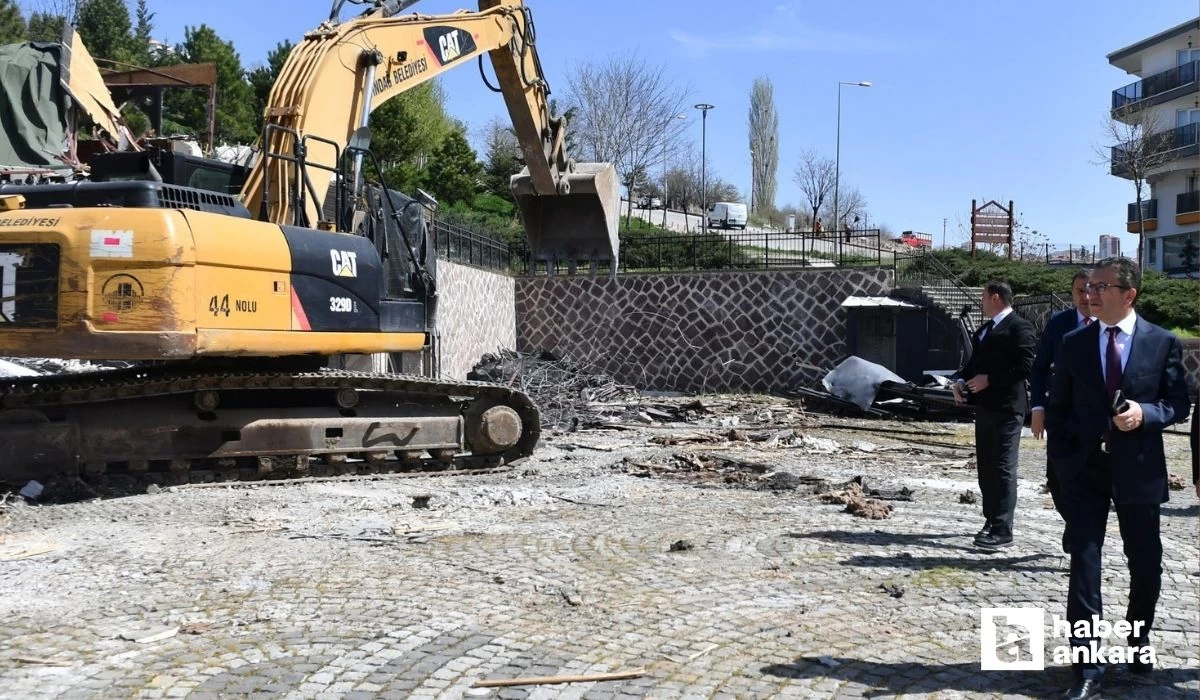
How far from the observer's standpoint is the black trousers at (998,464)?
6.62 m

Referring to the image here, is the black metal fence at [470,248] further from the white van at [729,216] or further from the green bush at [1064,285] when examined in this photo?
the white van at [729,216]

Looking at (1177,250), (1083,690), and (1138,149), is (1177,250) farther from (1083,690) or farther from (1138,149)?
(1083,690)

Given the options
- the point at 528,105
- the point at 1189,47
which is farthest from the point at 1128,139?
the point at 528,105

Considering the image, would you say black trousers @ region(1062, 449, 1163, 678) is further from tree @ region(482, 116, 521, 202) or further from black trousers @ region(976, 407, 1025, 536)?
tree @ region(482, 116, 521, 202)

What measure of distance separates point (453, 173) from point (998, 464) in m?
31.6

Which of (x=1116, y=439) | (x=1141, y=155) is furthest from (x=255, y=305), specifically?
(x=1141, y=155)

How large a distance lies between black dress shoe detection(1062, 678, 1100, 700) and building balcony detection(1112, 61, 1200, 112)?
132ft

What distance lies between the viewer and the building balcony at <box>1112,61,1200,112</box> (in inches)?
1617

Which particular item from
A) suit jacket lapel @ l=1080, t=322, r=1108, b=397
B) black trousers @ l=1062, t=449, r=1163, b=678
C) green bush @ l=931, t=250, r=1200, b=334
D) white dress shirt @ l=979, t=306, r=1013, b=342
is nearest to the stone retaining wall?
green bush @ l=931, t=250, r=1200, b=334

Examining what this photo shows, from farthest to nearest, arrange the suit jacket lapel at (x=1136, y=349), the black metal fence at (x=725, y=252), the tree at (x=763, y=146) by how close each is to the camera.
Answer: the tree at (x=763, y=146) < the black metal fence at (x=725, y=252) < the suit jacket lapel at (x=1136, y=349)

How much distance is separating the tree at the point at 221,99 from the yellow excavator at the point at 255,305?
86.4ft

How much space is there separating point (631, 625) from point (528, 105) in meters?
8.43

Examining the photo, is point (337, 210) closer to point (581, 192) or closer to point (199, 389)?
point (199, 389)

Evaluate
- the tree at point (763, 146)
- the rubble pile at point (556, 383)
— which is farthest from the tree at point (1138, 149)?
the tree at point (763, 146)
